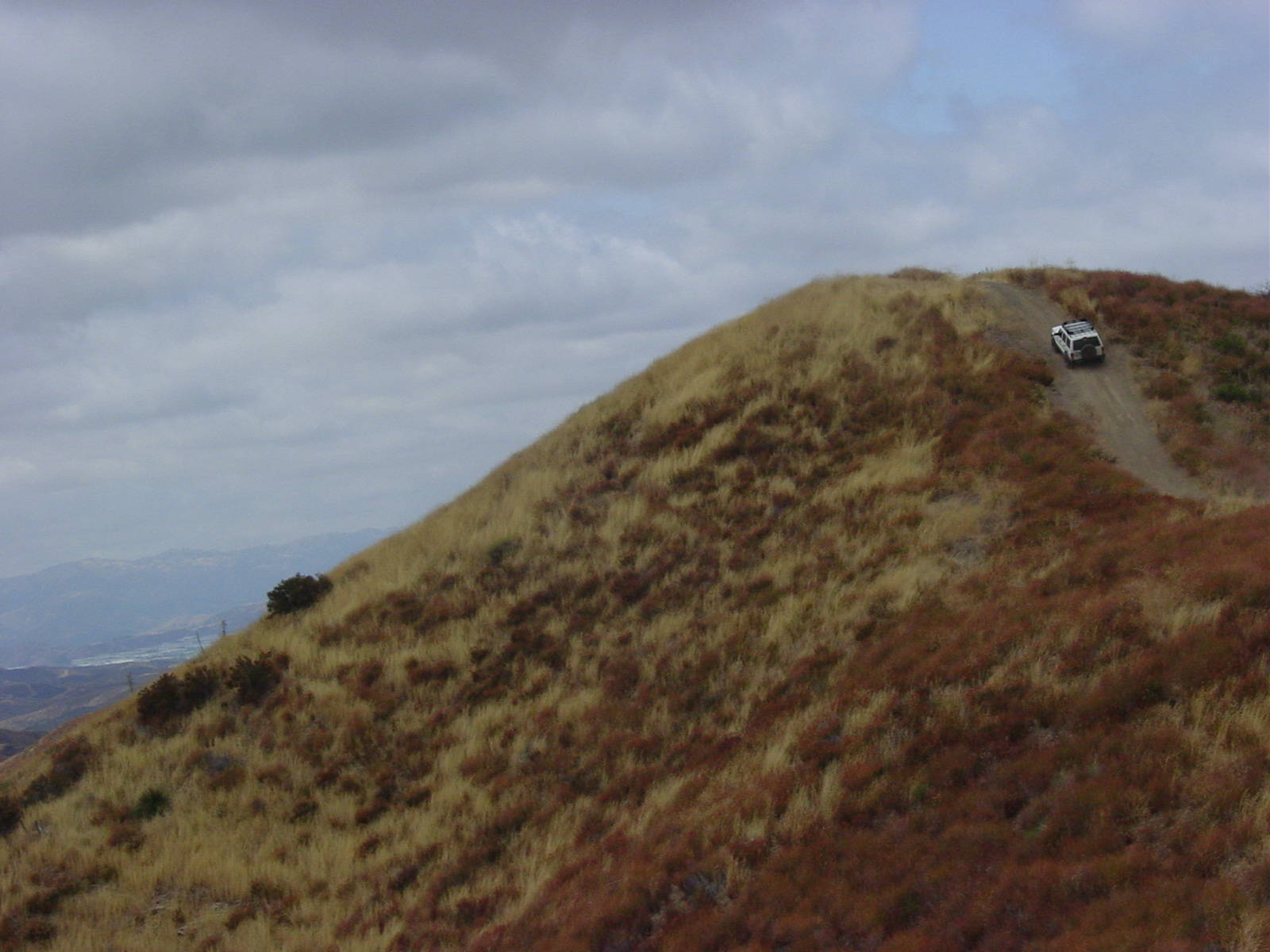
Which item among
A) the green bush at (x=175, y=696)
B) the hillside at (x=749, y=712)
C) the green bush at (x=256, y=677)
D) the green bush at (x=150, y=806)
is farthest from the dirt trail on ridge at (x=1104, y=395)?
the green bush at (x=175, y=696)

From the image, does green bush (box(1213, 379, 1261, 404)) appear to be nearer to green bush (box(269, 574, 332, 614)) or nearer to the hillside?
the hillside

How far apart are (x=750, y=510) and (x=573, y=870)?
40.2 feet

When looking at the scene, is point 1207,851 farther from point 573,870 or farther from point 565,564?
point 565,564

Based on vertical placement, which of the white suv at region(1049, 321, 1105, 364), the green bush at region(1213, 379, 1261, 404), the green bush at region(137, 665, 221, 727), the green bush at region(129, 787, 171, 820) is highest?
the white suv at region(1049, 321, 1105, 364)

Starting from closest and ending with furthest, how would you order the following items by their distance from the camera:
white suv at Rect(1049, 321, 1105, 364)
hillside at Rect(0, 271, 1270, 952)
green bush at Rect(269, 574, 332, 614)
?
hillside at Rect(0, 271, 1270, 952)
green bush at Rect(269, 574, 332, 614)
white suv at Rect(1049, 321, 1105, 364)

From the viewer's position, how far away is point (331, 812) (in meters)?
17.5

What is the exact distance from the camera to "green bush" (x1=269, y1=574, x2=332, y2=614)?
1016 inches

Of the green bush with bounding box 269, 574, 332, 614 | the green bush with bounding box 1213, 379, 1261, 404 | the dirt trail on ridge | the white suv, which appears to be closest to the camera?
the dirt trail on ridge

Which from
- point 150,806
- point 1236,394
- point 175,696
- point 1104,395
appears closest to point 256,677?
point 175,696

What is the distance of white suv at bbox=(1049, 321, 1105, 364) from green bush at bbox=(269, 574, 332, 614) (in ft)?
76.9

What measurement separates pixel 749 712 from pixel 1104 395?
53.6 feet

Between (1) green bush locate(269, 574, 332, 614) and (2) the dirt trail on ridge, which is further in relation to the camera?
(1) green bush locate(269, 574, 332, 614)

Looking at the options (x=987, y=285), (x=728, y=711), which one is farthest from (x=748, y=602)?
(x=987, y=285)

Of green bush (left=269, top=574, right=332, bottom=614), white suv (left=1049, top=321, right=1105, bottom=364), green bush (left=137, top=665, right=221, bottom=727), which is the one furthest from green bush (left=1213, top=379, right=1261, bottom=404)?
green bush (left=137, top=665, right=221, bottom=727)
